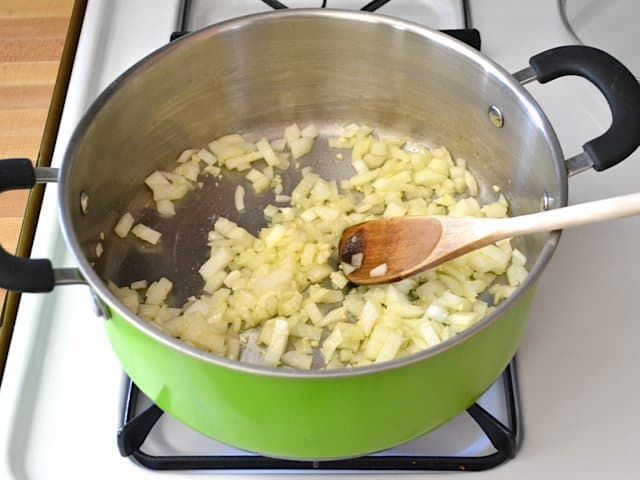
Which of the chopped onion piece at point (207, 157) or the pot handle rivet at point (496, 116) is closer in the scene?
the pot handle rivet at point (496, 116)

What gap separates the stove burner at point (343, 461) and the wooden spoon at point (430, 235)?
5.8 inches

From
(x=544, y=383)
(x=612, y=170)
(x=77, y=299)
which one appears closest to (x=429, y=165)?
(x=612, y=170)

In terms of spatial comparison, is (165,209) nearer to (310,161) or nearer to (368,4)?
(310,161)

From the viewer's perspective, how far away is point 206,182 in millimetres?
986

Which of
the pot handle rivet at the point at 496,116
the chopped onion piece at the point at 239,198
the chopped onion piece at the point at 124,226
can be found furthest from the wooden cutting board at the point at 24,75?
the pot handle rivet at the point at 496,116

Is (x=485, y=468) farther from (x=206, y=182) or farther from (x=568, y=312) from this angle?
(x=206, y=182)

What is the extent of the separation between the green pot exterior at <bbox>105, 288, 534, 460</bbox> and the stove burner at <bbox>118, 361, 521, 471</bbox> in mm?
38

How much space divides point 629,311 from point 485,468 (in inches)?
9.4

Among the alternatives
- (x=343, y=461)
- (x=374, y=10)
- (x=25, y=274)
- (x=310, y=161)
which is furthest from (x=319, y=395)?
(x=374, y=10)

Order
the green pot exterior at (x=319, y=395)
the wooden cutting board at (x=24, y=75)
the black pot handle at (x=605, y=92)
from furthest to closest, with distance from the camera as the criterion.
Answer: the wooden cutting board at (x=24, y=75)
the black pot handle at (x=605, y=92)
the green pot exterior at (x=319, y=395)

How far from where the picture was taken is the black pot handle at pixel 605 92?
0.70 meters

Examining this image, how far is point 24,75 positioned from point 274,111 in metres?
0.32

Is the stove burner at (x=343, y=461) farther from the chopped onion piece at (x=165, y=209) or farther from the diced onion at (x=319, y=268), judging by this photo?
the chopped onion piece at (x=165, y=209)

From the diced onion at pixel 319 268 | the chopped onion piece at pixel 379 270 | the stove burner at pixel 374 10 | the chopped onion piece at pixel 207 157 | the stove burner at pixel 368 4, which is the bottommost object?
the diced onion at pixel 319 268
